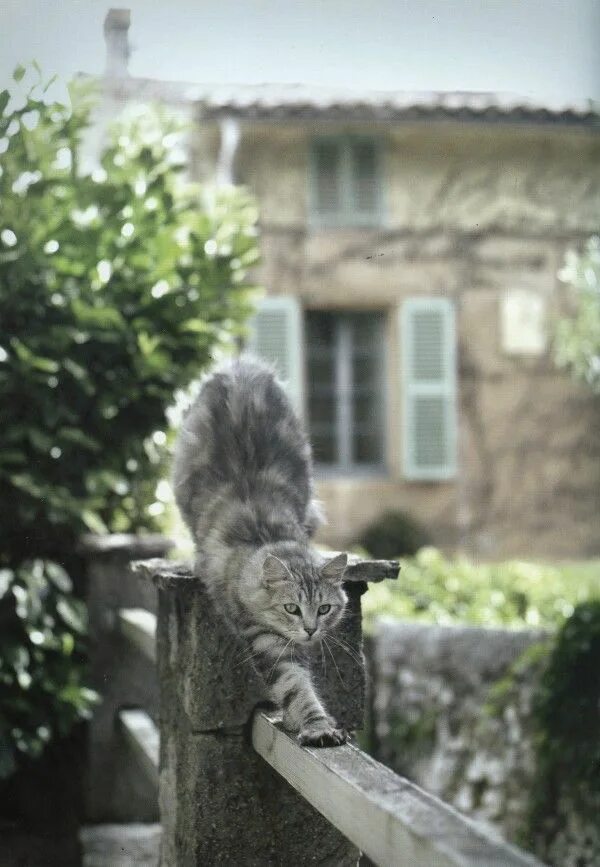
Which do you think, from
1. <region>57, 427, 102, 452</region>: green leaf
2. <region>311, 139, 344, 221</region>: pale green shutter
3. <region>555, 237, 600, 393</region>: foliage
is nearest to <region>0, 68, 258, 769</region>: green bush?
<region>57, 427, 102, 452</region>: green leaf

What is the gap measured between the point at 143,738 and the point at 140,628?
47cm

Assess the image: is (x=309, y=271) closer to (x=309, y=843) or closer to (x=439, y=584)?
(x=439, y=584)

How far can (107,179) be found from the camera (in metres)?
4.28

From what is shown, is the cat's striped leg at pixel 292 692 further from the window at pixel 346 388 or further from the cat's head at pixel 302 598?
the window at pixel 346 388

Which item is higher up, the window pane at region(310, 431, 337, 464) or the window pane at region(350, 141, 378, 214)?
the window pane at region(350, 141, 378, 214)

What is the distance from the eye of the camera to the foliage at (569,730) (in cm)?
478

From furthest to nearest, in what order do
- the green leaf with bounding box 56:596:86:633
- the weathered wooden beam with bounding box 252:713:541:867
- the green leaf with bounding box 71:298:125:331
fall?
the green leaf with bounding box 56:596:86:633, the green leaf with bounding box 71:298:125:331, the weathered wooden beam with bounding box 252:713:541:867

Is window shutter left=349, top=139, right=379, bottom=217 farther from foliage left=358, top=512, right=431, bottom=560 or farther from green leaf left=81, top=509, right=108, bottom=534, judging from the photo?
green leaf left=81, top=509, right=108, bottom=534

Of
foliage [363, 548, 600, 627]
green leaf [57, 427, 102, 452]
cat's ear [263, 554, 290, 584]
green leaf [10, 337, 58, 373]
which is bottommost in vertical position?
foliage [363, 548, 600, 627]

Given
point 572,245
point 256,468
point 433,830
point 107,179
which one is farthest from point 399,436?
point 433,830

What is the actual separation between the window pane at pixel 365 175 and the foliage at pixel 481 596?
19.8ft

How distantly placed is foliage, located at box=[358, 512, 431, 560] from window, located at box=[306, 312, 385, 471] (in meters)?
0.74

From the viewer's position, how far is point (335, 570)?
2.39 meters

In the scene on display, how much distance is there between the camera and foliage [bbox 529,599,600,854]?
15.7 ft
